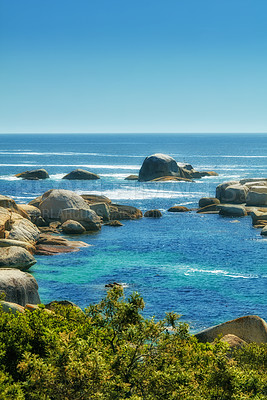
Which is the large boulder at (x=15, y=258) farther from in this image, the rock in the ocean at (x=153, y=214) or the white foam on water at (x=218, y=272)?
the rock in the ocean at (x=153, y=214)

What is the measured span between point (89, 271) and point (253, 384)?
28.8 meters

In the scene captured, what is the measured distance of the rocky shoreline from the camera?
30.7 metres

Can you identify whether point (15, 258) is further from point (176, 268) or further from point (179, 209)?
point (179, 209)

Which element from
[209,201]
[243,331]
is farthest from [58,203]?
[243,331]

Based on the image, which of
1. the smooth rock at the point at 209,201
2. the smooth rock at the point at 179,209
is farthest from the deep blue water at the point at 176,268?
the smooth rock at the point at 209,201

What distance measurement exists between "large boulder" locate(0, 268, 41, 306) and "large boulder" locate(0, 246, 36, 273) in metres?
6.80

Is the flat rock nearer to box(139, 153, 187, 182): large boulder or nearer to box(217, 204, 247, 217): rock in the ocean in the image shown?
box(217, 204, 247, 217): rock in the ocean

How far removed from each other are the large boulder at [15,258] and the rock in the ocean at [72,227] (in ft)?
51.1

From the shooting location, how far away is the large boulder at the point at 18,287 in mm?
29783

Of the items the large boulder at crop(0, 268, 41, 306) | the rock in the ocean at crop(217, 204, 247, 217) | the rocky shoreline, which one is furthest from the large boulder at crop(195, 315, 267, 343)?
the rock in the ocean at crop(217, 204, 247, 217)

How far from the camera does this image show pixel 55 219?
200 feet

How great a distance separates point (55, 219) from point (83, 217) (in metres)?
4.20

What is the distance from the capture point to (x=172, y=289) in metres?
36.9

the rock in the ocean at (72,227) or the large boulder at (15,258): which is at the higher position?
the large boulder at (15,258)
